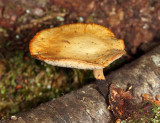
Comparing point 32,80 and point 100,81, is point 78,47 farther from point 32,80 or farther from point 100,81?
point 32,80

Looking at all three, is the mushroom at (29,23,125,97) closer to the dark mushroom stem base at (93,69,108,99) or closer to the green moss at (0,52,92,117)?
the dark mushroom stem base at (93,69,108,99)

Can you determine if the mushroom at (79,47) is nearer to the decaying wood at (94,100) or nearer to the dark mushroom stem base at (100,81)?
the dark mushroom stem base at (100,81)

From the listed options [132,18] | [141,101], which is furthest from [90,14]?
[141,101]

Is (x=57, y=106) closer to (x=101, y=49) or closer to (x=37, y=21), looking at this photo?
(x=101, y=49)

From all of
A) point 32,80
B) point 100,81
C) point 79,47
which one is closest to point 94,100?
point 100,81

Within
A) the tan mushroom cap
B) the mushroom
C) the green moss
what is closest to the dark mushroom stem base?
the mushroom

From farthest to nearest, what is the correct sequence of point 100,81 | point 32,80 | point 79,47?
point 32,80 < point 100,81 < point 79,47
